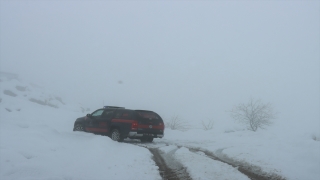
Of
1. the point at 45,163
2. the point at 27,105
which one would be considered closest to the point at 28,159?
the point at 45,163

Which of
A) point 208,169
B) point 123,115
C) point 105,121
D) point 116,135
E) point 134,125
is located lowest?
point 208,169

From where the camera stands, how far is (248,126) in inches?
1256

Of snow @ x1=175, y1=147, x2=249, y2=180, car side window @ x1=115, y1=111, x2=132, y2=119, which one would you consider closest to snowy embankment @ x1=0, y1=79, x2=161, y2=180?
snow @ x1=175, y1=147, x2=249, y2=180

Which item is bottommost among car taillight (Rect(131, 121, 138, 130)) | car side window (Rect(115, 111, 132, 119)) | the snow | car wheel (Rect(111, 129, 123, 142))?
the snow

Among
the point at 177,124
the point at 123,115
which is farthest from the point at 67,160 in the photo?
the point at 177,124

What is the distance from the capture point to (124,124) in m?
15.0

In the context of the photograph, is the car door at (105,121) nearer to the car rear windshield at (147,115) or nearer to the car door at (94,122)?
the car door at (94,122)

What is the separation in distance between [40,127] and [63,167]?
5.68 metres

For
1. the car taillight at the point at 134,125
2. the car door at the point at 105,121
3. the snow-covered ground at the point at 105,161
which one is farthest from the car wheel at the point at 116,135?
the snow-covered ground at the point at 105,161

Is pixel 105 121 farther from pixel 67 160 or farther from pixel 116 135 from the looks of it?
pixel 67 160

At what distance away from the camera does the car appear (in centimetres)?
1490

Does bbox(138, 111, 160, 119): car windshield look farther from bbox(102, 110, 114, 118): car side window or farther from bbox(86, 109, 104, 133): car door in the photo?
bbox(86, 109, 104, 133): car door

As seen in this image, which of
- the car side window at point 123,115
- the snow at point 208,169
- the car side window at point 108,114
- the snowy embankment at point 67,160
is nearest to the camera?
the snowy embankment at point 67,160

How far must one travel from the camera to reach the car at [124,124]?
587 inches
